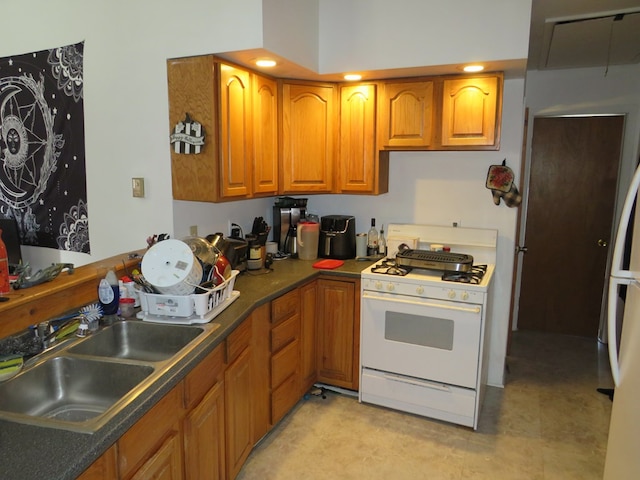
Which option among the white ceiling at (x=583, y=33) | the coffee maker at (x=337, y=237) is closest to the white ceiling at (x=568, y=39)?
the white ceiling at (x=583, y=33)

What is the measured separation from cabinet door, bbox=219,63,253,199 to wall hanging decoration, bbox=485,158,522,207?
5.28ft

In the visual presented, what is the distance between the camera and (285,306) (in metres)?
2.71

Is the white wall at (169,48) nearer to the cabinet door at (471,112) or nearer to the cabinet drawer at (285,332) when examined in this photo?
the cabinet door at (471,112)

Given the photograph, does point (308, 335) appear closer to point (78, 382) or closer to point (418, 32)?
point (78, 382)

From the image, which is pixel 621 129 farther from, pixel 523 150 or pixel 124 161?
pixel 124 161

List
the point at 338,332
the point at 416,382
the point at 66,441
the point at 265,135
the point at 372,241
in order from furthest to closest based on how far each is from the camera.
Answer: the point at 372,241 < the point at 338,332 < the point at 265,135 < the point at 416,382 < the point at 66,441

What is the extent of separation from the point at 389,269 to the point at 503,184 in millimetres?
973

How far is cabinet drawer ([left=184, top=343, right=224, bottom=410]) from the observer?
65.0 inches

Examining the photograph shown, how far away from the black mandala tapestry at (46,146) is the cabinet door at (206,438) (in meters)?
1.66

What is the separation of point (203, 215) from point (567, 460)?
2486 mm

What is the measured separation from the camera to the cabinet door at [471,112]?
9.32 feet

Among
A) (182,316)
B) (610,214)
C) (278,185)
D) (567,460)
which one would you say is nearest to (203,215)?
(278,185)

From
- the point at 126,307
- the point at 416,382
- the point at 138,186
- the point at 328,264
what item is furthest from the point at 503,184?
the point at 126,307

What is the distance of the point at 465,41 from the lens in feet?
8.75
